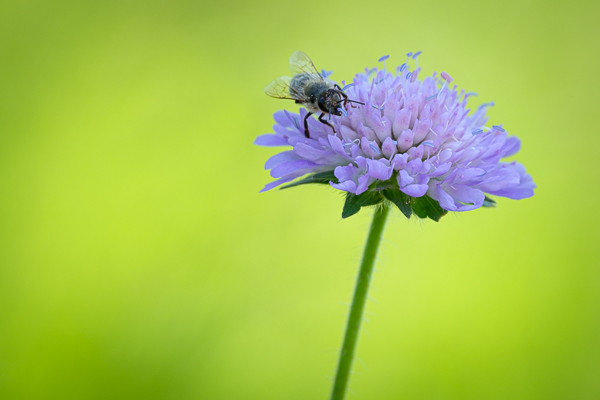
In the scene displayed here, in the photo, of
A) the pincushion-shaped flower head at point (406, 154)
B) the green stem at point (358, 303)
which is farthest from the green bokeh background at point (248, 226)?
the green stem at point (358, 303)

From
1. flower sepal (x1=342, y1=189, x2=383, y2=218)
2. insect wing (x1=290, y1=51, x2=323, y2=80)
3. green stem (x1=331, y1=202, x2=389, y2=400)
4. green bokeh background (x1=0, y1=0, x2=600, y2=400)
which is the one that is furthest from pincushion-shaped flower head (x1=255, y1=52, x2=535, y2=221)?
green bokeh background (x1=0, y1=0, x2=600, y2=400)

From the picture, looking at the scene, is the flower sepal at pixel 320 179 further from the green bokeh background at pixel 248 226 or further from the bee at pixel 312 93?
the green bokeh background at pixel 248 226

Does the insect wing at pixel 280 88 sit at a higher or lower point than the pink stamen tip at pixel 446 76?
lower

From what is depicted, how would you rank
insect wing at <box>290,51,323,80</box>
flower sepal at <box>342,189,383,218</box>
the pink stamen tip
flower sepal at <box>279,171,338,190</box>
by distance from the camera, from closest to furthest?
flower sepal at <box>342,189,383,218</box> < flower sepal at <box>279,171,338,190</box> < the pink stamen tip < insect wing at <box>290,51,323,80</box>

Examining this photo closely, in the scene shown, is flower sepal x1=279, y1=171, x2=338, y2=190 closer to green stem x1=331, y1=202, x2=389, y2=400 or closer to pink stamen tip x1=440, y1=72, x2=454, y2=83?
green stem x1=331, y1=202, x2=389, y2=400

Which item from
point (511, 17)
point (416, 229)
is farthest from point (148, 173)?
point (511, 17)

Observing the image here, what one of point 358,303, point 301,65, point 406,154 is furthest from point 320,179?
point 301,65
